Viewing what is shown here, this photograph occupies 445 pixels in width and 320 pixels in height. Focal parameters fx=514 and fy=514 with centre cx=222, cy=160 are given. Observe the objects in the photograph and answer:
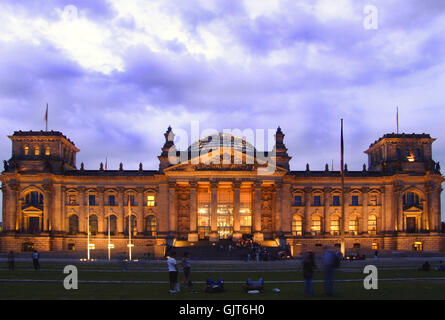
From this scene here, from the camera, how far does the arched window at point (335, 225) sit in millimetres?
100125

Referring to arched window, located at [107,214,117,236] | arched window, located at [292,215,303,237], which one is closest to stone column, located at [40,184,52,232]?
arched window, located at [107,214,117,236]

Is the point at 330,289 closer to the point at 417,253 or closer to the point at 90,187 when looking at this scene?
the point at 417,253

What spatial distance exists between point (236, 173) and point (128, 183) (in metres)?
21.9

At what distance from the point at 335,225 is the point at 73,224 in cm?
5085

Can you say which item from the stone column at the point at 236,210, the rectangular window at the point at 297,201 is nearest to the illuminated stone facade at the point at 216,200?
the stone column at the point at 236,210

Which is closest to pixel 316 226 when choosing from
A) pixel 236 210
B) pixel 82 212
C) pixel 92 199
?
pixel 236 210

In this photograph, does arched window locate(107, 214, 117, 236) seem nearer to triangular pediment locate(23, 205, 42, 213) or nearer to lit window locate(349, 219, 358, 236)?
triangular pediment locate(23, 205, 42, 213)

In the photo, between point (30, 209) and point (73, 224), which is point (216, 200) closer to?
point (73, 224)

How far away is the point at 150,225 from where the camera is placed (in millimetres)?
99750

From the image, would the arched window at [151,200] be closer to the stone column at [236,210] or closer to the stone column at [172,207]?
the stone column at [172,207]

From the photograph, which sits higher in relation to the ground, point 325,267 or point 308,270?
point 325,267

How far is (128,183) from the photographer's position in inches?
3907

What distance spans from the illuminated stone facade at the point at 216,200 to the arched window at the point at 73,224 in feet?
0.63
